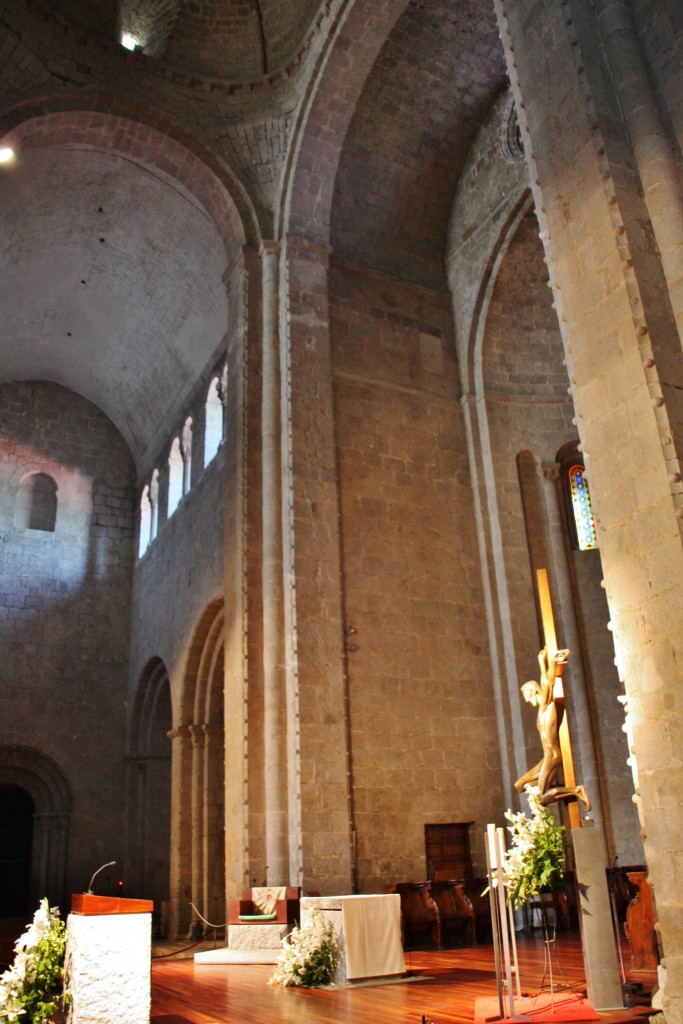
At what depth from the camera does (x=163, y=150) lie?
14.0 metres

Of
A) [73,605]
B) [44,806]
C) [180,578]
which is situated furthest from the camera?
[73,605]

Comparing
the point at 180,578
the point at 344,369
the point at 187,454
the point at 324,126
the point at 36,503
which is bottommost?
the point at 180,578

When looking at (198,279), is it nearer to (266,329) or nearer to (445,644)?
(266,329)

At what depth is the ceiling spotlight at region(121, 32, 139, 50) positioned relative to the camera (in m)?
14.6

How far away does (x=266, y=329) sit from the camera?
1299 centimetres

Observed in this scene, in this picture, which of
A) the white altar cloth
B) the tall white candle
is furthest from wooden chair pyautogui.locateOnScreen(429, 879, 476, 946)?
the tall white candle

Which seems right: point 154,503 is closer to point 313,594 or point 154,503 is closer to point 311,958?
point 313,594

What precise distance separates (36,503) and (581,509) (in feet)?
41.5

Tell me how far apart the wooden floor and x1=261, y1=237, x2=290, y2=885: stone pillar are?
5.24 ft

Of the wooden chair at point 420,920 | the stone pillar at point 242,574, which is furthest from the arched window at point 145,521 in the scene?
the wooden chair at point 420,920

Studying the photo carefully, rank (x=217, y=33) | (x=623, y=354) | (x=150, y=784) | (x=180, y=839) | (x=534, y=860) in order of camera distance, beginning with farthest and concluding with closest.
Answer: (x=150, y=784) < (x=180, y=839) < (x=217, y=33) < (x=623, y=354) < (x=534, y=860)

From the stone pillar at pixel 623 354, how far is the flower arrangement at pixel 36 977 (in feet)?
11.2

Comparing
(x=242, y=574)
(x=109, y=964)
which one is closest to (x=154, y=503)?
(x=242, y=574)

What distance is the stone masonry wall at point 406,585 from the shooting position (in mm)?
11344
